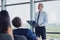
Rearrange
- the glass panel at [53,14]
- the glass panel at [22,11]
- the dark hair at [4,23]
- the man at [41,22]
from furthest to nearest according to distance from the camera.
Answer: the glass panel at [22,11] < the glass panel at [53,14] < the man at [41,22] < the dark hair at [4,23]

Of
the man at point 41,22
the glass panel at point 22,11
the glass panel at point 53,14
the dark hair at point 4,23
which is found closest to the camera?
the dark hair at point 4,23

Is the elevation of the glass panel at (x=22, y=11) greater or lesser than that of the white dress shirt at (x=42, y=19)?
greater

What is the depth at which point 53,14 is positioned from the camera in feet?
24.2

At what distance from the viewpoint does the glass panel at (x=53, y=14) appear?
727 centimetres

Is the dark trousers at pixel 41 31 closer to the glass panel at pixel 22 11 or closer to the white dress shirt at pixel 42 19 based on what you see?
the white dress shirt at pixel 42 19

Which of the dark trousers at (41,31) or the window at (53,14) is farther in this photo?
the window at (53,14)

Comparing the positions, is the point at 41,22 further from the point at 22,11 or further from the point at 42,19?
the point at 22,11

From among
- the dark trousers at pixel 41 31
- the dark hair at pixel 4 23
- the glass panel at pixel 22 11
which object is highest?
the glass panel at pixel 22 11

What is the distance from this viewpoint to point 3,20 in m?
2.44

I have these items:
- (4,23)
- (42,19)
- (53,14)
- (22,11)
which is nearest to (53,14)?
(53,14)

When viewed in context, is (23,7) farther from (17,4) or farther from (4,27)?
(4,27)

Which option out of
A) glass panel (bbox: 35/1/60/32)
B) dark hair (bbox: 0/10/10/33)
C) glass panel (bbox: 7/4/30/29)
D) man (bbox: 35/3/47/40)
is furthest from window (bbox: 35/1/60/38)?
dark hair (bbox: 0/10/10/33)

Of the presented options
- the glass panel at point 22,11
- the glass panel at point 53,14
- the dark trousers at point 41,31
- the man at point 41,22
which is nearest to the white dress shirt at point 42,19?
the man at point 41,22

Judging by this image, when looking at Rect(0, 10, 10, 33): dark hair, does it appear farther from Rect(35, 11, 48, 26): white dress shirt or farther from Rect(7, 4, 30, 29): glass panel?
Rect(7, 4, 30, 29): glass panel
